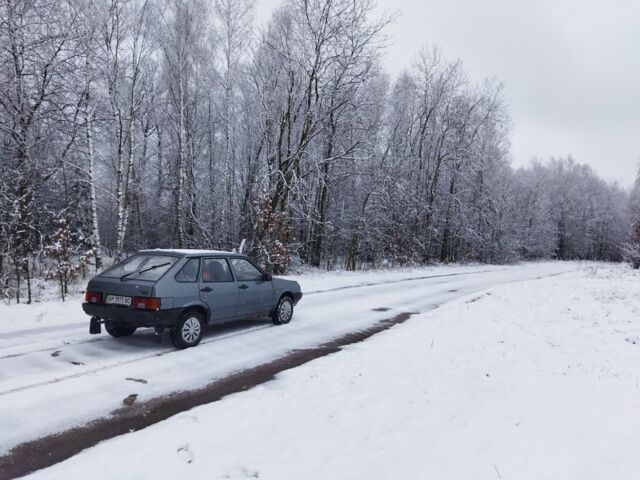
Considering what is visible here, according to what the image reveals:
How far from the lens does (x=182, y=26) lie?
2253cm

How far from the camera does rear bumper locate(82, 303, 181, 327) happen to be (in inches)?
266

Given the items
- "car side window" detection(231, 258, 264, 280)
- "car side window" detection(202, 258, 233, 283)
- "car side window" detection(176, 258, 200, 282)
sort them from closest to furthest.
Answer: "car side window" detection(176, 258, 200, 282) < "car side window" detection(202, 258, 233, 283) < "car side window" detection(231, 258, 264, 280)

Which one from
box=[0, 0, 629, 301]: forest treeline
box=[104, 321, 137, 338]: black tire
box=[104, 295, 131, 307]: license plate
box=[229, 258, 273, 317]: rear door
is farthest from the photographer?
box=[0, 0, 629, 301]: forest treeline

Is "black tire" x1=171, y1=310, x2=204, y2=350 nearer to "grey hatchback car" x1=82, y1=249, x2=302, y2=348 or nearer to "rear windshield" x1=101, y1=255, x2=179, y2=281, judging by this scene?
"grey hatchback car" x1=82, y1=249, x2=302, y2=348

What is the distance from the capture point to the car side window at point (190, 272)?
24.1 feet

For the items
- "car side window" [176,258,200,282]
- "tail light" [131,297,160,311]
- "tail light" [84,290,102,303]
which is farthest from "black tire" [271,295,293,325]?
"tail light" [84,290,102,303]

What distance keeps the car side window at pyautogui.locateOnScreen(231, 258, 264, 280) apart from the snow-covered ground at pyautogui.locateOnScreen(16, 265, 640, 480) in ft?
8.37

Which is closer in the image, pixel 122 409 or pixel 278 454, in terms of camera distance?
pixel 278 454

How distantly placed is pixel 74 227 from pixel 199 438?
82.6 feet

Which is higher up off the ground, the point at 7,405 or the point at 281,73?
the point at 281,73

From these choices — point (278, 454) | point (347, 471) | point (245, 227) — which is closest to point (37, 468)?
point (278, 454)

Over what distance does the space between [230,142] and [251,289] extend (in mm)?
19517

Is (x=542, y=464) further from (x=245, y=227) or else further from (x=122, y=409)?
(x=245, y=227)

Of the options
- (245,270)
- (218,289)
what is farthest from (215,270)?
(245,270)
